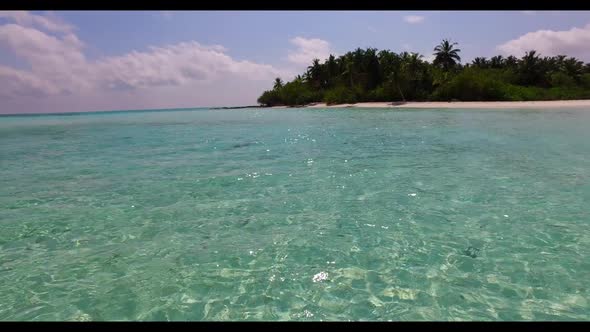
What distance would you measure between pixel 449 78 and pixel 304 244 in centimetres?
6190

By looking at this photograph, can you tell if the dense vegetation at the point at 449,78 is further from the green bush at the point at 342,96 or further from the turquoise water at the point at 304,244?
the turquoise water at the point at 304,244

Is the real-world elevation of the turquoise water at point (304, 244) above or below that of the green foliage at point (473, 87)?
below

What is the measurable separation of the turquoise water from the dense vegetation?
5108 centimetres

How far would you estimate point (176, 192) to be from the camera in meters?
8.53

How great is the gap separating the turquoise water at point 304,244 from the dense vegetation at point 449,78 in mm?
51079

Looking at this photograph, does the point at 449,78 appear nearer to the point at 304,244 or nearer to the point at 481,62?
the point at 481,62

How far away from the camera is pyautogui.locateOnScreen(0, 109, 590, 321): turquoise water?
379 centimetres

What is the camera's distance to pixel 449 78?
58.4m

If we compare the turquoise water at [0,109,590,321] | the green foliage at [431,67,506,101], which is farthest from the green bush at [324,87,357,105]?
the turquoise water at [0,109,590,321]

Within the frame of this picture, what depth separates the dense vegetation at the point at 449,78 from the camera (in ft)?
177

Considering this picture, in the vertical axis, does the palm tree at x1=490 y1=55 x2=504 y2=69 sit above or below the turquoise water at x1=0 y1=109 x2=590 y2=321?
above

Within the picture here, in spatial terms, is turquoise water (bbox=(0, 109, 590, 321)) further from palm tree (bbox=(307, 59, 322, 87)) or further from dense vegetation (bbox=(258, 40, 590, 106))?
palm tree (bbox=(307, 59, 322, 87))

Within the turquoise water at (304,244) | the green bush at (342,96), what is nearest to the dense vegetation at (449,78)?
the green bush at (342,96)
